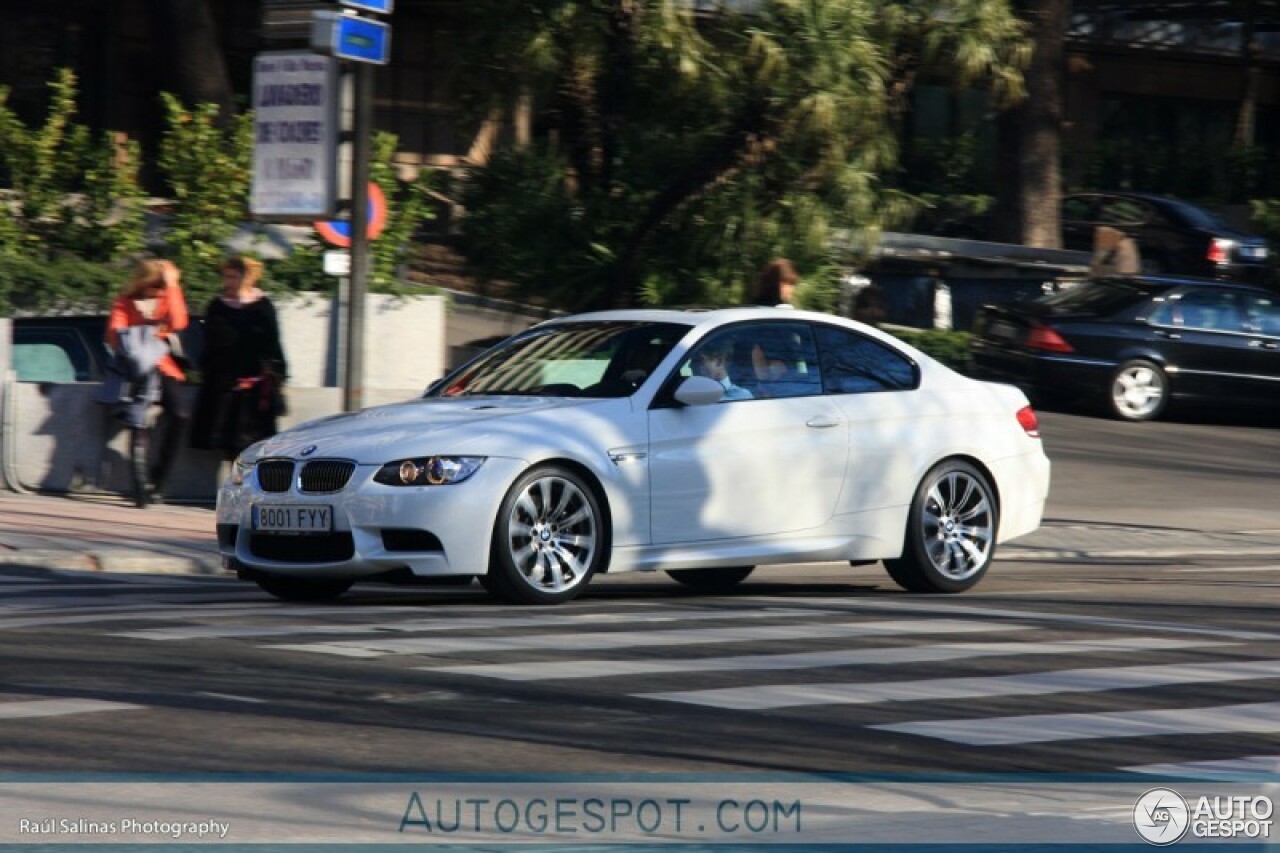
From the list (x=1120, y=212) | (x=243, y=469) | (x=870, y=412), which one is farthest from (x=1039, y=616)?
(x=1120, y=212)

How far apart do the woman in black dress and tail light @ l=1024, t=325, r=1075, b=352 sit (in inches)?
375

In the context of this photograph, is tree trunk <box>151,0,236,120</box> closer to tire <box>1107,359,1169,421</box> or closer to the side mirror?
tire <box>1107,359,1169,421</box>

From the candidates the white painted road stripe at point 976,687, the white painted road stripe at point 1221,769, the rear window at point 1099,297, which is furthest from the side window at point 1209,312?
the white painted road stripe at point 1221,769

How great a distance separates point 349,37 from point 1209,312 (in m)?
11.6

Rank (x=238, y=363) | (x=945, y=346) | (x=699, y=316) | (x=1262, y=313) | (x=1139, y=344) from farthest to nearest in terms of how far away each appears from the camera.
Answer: (x=945, y=346), (x=1262, y=313), (x=1139, y=344), (x=238, y=363), (x=699, y=316)

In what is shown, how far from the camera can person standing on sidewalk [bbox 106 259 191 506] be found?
1534 centimetres

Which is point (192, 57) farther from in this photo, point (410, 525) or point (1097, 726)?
point (1097, 726)

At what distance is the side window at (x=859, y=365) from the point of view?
11.8m

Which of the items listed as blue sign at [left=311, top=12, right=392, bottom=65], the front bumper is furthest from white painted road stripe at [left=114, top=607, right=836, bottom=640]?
blue sign at [left=311, top=12, right=392, bottom=65]

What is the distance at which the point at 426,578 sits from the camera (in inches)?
406

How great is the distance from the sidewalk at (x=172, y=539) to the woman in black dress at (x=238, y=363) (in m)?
0.62

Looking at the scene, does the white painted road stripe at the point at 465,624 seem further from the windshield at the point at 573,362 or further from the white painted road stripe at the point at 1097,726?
the white painted road stripe at the point at 1097,726

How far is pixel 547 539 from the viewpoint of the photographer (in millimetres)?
10570

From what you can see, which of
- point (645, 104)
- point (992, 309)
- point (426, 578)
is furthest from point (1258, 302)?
point (426, 578)
